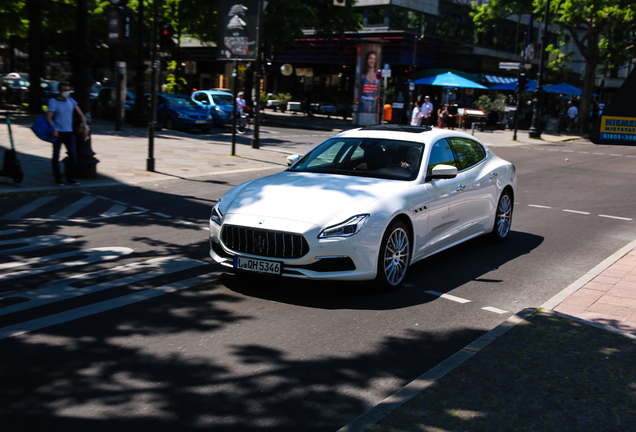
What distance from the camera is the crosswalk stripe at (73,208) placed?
982 cm

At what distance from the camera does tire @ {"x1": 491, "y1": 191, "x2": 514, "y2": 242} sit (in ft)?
28.9

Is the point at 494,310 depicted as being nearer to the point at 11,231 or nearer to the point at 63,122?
the point at 11,231

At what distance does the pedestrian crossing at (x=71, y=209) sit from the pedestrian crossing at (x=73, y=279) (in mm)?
1491

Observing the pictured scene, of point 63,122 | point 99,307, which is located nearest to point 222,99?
point 63,122

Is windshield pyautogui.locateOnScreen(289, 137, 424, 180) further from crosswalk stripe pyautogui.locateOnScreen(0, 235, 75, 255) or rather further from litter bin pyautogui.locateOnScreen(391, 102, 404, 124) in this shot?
litter bin pyautogui.locateOnScreen(391, 102, 404, 124)

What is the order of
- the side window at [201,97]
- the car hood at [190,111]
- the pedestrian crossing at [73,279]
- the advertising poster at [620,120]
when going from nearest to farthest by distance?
the advertising poster at [620,120]
the pedestrian crossing at [73,279]
the car hood at [190,111]
the side window at [201,97]

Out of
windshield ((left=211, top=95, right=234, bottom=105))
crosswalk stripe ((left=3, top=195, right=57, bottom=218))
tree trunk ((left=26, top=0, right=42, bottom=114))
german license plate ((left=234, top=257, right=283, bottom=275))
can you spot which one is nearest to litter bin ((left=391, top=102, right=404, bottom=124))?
windshield ((left=211, top=95, right=234, bottom=105))

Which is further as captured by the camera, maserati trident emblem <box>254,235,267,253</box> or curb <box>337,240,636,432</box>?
maserati trident emblem <box>254,235,267,253</box>

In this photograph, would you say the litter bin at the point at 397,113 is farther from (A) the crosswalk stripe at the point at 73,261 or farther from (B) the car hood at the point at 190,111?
(A) the crosswalk stripe at the point at 73,261

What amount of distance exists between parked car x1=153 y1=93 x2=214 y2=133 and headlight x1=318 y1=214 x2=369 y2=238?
2160 cm

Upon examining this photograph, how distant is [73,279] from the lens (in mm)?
6355

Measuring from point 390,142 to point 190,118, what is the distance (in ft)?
66.5

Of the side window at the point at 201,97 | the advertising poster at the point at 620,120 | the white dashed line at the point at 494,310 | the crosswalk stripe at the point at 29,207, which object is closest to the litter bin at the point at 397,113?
the side window at the point at 201,97

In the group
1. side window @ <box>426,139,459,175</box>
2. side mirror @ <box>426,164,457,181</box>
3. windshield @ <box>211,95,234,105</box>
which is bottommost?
side mirror @ <box>426,164,457,181</box>
